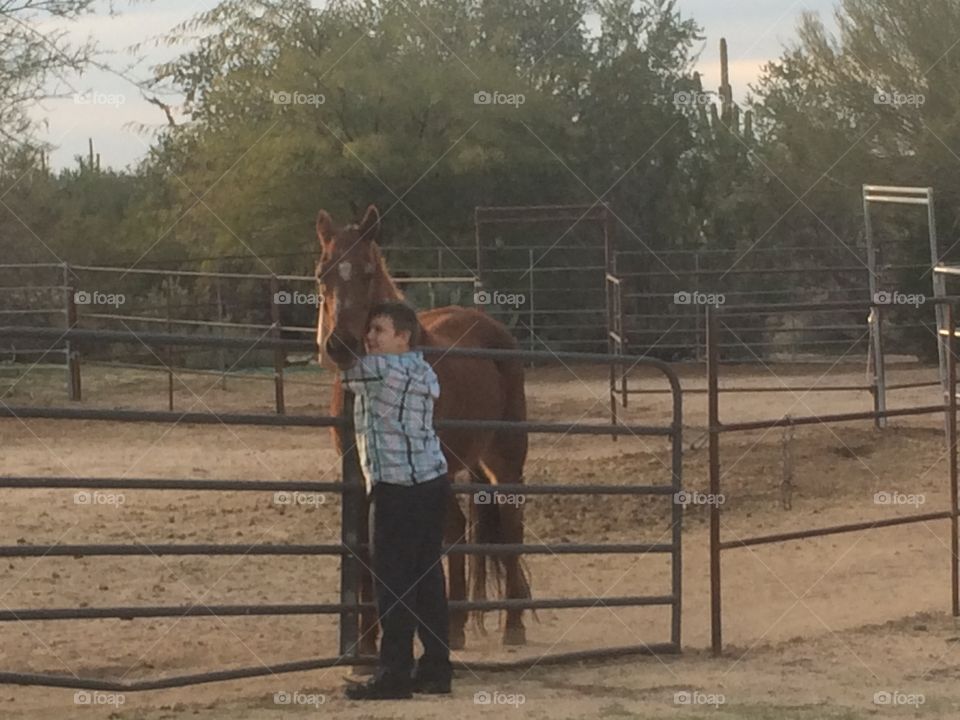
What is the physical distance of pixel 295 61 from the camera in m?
23.2

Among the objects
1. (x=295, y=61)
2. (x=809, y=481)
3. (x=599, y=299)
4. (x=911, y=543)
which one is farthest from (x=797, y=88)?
(x=911, y=543)

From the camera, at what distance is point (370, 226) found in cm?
627

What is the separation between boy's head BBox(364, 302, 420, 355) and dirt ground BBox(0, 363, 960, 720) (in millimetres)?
1173

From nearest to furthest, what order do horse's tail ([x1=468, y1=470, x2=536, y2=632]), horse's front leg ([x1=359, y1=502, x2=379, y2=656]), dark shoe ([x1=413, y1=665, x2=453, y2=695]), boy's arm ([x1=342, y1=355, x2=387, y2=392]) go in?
boy's arm ([x1=342, y1=355, x2=387, y2=392])
dark shoe ([x1=413, y1=665, x2=453, y2=695])
horse's front leg ([x1=359, y1=502, x2=379, y2=656])
horse's tail ([x1=468, y1=470, x2=536, y2=632])

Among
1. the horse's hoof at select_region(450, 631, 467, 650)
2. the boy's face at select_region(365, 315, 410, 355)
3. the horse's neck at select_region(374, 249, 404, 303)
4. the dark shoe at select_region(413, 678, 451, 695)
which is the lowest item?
the horse's hoof at select_region(450, 631, 467, 650)

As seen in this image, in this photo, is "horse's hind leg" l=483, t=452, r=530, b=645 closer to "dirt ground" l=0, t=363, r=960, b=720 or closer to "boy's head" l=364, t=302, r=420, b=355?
"dirt ground" l=0, t=363, r=960, b=720

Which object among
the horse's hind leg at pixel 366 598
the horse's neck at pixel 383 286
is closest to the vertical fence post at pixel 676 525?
the horse's neck at pixel 383 286

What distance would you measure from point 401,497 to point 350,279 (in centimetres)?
130

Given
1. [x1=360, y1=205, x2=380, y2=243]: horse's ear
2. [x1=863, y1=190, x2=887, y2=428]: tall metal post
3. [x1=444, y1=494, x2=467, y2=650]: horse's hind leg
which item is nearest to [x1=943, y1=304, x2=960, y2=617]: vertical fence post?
[x1=444, y1=494, x2=467, y2=650]: horse's hind leg

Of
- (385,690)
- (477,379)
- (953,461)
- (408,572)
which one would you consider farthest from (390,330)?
(953,461)

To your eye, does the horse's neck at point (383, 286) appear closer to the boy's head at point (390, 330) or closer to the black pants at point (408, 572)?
the boy's head at point (390, 330)

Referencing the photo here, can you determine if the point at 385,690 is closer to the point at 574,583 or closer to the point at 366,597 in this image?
the point at 366,597

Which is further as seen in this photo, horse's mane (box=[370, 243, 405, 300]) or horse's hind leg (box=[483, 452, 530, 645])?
horse's hind leg (box=[483, 452, 530, 645])

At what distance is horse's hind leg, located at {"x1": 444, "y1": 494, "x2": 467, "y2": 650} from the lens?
21.4ft
